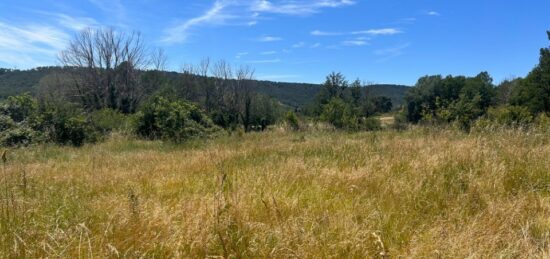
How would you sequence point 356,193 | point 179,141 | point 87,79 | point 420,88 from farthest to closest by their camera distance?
point 420,88 < point 87,79 < point 179,141 < point 356,193

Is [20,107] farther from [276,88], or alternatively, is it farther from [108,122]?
[276,88]

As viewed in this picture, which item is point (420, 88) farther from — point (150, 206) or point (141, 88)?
point (150, 206)

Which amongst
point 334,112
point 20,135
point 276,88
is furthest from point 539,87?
point 276,88

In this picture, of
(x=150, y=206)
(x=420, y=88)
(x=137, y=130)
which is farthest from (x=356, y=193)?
(x=420, y=88)

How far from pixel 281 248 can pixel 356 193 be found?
1.81 metres

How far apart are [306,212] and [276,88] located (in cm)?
11213

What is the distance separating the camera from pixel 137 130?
18.5 metres

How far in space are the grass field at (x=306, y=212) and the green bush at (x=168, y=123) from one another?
9850mm

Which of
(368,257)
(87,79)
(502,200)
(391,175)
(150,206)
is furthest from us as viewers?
(87,79)

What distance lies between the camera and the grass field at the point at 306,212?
7.92ft

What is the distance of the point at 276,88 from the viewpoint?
375 feet

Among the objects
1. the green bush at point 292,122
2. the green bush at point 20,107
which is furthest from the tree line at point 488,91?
the green bush at point 20,107

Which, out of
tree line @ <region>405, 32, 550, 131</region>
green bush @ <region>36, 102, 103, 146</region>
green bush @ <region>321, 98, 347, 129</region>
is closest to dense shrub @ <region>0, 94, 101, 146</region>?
green bush @ <region>36, 102, 103, 146</region>

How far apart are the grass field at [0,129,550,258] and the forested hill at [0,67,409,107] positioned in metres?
54.8
